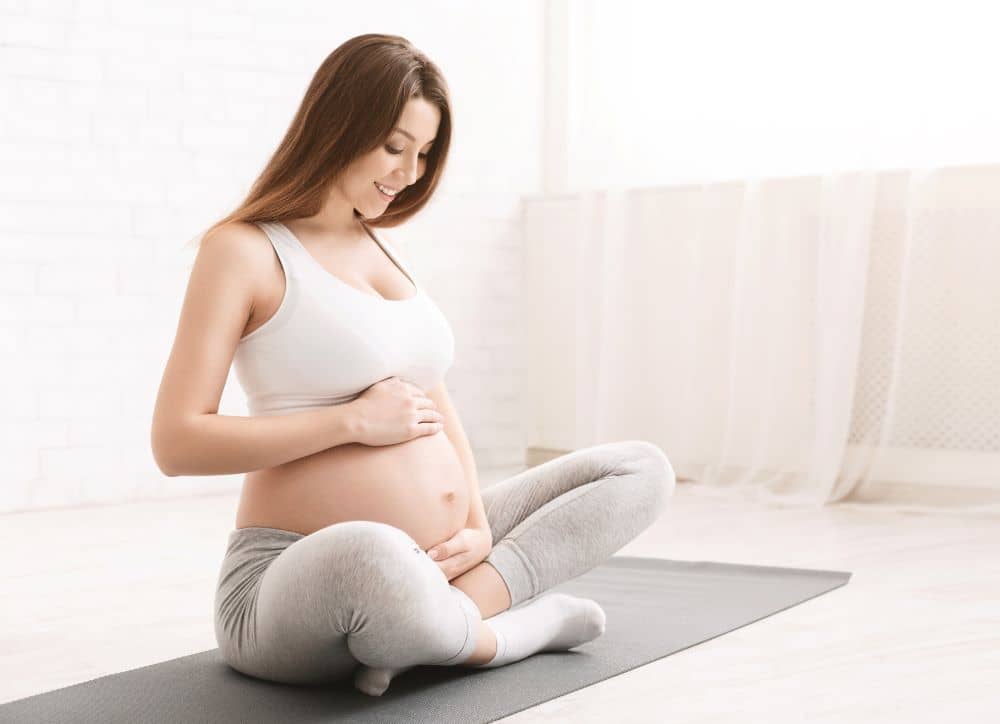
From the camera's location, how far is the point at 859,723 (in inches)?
60.1

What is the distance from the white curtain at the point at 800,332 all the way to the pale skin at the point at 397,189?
74.8 inches

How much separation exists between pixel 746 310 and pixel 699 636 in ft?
6.40

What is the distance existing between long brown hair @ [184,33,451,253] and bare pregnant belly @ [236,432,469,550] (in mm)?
314

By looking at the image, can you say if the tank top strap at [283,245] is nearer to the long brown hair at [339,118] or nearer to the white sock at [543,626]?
the long brown hair at [339,118]

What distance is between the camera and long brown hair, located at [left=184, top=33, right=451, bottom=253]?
5.36 ft

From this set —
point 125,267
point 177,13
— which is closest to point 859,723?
point 125,267

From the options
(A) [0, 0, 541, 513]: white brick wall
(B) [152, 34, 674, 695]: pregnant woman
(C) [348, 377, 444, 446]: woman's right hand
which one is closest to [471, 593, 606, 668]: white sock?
(B) [152, 34, 674, 695]: pregnant woman

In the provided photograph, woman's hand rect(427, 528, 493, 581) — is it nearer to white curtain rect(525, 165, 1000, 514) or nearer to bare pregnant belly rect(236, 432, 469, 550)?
bare pregnant belly rect(236, 432, 469, 550)

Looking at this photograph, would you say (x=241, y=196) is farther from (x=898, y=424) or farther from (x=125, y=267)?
(x=898, y=424)

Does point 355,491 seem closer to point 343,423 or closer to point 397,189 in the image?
point 343,423

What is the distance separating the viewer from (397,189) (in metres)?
1.70

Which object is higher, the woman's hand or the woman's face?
the woman's face

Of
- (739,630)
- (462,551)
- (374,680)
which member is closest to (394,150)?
(462,551)

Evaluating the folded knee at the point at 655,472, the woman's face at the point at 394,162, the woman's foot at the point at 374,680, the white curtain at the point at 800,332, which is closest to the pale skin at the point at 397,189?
the woman's face at the point at 394,162
